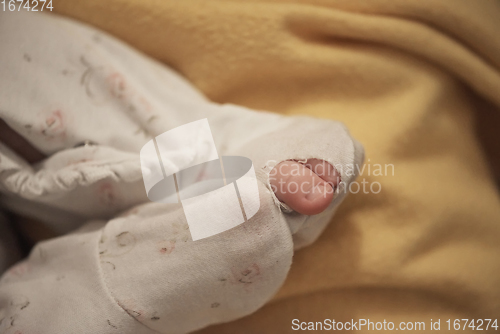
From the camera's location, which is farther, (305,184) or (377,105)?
(377,105)

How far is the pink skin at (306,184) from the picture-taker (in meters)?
0.39

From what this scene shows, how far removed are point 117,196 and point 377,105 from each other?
460mm

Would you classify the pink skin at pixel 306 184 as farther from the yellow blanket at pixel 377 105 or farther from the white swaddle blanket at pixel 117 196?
the yellow blanket at pixel 377 105

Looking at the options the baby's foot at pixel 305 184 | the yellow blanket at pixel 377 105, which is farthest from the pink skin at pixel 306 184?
the yellow blanket at pixel 377 105

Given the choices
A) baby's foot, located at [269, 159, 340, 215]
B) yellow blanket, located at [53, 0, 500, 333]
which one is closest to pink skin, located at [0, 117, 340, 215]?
baby's foot, located at [269, 159, 340, 215]

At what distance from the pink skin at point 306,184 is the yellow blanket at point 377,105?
13 cm

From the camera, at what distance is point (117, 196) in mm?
490

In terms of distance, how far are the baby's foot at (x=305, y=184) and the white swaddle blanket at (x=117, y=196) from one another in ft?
0.04

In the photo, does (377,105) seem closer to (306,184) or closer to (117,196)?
(306,184)

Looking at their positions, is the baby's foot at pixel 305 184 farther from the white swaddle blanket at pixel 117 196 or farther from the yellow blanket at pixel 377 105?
the yellow blanket at pixel 377 105

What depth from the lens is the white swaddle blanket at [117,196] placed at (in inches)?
16.4

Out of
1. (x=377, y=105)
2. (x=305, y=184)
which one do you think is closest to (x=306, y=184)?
(x=305, y=184)

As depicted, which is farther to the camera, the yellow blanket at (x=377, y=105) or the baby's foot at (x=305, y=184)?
the yellow blanket at (x=377, y=105)

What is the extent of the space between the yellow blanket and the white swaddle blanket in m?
0.08
